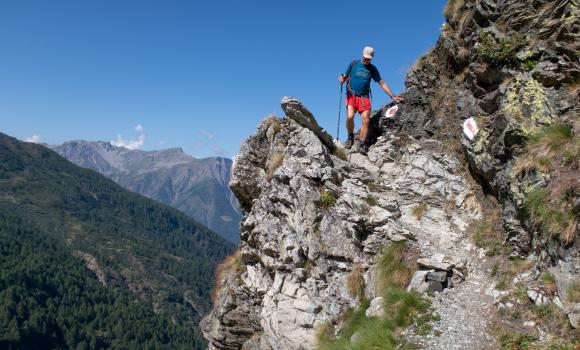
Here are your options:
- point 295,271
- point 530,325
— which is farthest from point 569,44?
point 295,271

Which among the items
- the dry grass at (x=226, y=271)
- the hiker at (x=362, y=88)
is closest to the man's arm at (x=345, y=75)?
the hiker at (x=362, y=88)

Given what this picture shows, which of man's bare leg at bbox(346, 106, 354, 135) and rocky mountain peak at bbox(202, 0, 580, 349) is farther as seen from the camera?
man's bare leg at bbox(346, 106, 354, 135)

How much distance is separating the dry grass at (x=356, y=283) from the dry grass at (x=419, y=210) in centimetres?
269

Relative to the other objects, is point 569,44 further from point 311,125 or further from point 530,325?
point 311,125

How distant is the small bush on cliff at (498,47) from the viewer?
13422 millimetres

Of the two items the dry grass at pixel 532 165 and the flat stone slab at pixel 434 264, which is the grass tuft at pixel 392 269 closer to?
the flat stone slab at pixel 434 264

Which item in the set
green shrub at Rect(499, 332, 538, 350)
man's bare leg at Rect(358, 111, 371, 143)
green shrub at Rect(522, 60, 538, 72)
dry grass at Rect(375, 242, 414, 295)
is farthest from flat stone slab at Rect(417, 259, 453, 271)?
man's bare leg at Rect(358, 111, 371, 143)

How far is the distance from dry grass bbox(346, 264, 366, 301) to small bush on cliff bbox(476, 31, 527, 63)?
8.34 metres

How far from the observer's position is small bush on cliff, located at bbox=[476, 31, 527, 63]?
1342 cm

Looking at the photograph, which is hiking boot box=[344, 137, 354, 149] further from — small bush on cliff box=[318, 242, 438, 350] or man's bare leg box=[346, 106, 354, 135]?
small bush on cliff box=[318, 242, 438, 350]

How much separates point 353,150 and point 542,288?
9787 millimetres

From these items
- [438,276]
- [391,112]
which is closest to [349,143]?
[391,112]

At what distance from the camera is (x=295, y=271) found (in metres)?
14.3

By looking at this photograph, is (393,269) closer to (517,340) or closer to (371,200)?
(371,200)
